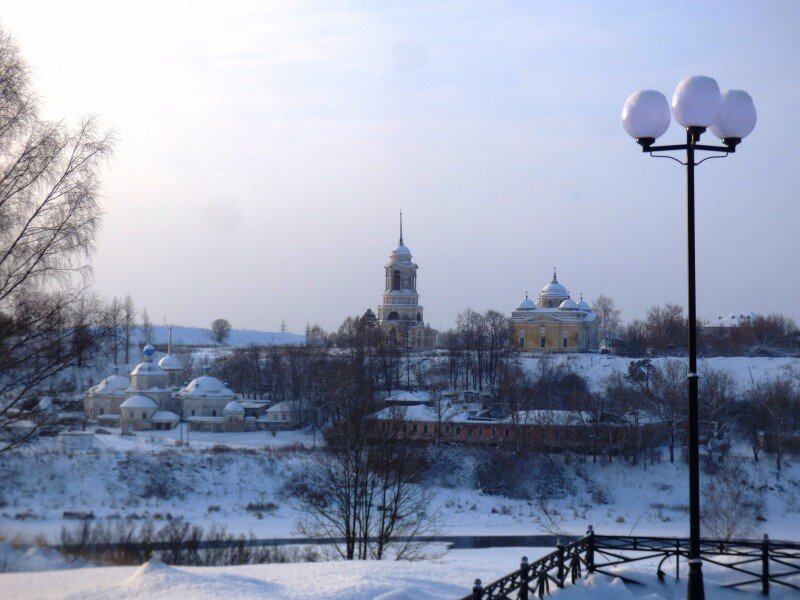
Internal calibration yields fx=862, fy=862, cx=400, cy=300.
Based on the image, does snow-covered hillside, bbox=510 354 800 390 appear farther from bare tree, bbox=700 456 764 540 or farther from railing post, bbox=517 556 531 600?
railing post, bbox=517 556 531 600

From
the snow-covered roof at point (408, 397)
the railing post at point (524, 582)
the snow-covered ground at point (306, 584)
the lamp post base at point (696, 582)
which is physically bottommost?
the snow-covered ground at point (306, 584)

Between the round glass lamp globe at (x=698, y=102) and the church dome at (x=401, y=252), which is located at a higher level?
the church dome at (x=401, y=252)

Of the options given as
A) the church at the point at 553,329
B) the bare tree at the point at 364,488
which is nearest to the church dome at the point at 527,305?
the church at the point at 553,329

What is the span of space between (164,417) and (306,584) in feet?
131

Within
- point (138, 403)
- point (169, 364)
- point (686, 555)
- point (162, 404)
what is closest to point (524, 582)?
point (686, 555)

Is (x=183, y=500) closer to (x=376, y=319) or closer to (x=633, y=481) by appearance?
(x=633, y=481)

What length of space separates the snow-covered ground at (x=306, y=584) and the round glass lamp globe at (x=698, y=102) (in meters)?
4.21

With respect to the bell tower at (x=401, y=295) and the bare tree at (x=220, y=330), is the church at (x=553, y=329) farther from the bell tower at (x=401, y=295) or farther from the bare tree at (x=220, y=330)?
the bare tree at (x=220, y=330)

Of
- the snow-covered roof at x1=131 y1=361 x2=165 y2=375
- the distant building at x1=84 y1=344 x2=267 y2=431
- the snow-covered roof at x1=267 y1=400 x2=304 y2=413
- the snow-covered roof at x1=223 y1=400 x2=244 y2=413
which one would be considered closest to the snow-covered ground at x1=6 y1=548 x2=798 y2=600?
the snow-covered roof at x1=267 y1=400 x2=304 y2=413

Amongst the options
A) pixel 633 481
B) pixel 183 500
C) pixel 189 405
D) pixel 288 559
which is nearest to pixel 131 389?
pixel 189 405

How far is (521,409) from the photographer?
133 ft

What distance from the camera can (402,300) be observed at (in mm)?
64062

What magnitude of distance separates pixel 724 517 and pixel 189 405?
3391 cm

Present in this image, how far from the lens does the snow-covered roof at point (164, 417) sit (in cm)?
4697
